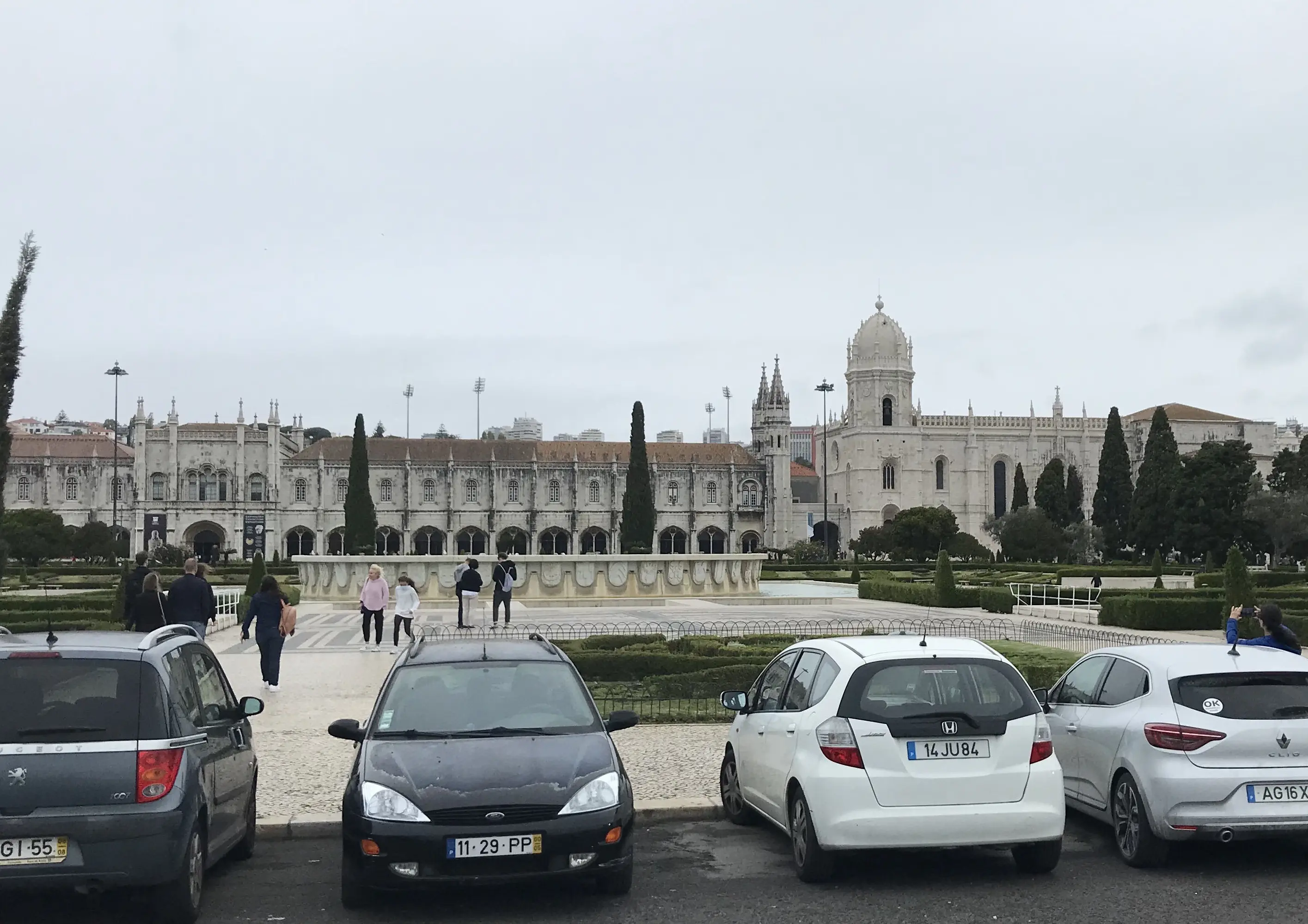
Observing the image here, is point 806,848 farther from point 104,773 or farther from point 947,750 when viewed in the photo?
point 104,773

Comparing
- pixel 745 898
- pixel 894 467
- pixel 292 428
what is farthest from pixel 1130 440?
pixel 745 898

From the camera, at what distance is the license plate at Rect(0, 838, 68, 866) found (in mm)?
5258

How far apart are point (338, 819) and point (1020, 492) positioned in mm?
74139

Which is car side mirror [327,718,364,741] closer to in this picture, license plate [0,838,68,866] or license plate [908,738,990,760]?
license plate [0,838,68,866]

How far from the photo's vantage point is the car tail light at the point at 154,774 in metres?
5.43

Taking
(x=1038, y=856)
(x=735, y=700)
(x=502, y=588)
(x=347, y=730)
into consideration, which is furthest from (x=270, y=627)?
(x=1038, y=856)

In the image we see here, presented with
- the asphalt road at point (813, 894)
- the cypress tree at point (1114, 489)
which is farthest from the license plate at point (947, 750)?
the cypress tree at point (1114, 489)

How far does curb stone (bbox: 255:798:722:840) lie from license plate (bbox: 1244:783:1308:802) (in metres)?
3.23

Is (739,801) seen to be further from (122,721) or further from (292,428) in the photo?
(292,428)

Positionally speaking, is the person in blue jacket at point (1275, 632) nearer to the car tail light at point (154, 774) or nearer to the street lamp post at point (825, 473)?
the car tail light at point (154, 774)

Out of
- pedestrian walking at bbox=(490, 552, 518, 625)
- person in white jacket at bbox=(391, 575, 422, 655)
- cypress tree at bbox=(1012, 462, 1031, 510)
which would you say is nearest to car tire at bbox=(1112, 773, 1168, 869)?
person in white jacket at bbox=(391, 575, 422, 655)

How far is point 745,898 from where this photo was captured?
6148 millimetres

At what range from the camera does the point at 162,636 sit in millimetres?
6246

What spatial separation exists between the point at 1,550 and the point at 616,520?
228 ft
